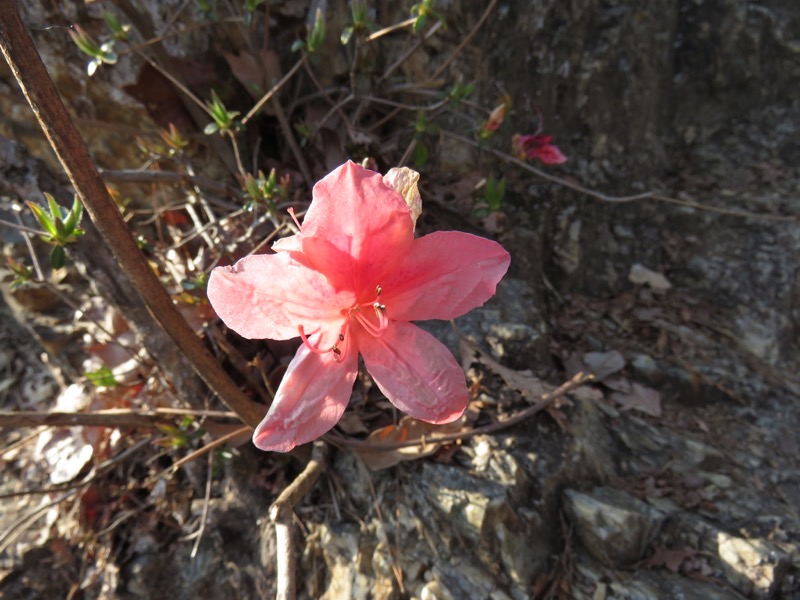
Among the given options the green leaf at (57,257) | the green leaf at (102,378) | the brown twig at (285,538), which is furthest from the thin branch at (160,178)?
the brown twig at (285,538)

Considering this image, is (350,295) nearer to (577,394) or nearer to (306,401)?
(306,401)

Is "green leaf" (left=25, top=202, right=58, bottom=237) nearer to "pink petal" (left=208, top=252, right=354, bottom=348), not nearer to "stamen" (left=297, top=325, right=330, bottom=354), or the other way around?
"pink petal" (left=208, top=252, right=354, bottom=348)

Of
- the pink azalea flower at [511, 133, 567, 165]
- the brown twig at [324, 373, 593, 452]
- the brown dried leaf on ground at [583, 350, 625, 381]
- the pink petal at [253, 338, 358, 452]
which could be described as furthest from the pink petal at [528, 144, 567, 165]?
the pink petal at [253, 338, 358, 452]

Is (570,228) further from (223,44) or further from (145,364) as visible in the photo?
(145,364)

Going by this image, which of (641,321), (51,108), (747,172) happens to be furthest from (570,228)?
(51,108)

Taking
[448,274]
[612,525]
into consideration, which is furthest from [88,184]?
[612,525]
